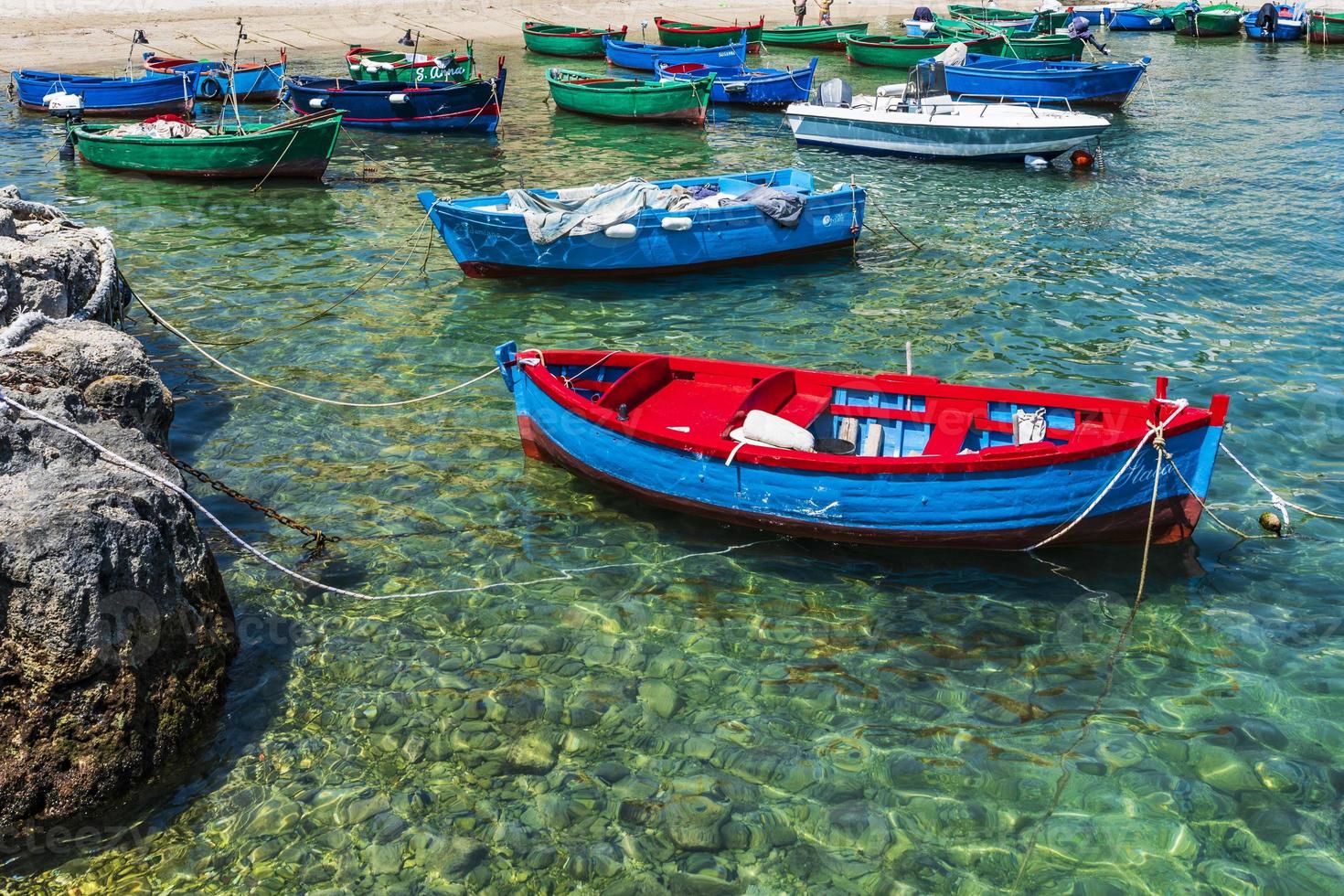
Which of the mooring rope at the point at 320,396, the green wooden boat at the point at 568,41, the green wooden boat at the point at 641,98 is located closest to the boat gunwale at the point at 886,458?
the mooring rope at the point at 320,396

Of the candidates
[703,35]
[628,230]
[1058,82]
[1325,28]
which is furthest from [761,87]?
[1325,28]

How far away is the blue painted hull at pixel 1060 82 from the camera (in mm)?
32719

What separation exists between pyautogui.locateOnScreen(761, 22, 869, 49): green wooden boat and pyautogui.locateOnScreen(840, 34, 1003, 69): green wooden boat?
84.6 inches

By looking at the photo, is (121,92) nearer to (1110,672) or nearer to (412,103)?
(412,103)

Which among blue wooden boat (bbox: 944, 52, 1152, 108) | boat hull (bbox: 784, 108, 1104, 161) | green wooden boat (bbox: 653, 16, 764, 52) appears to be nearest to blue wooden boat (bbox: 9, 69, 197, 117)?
green wooden boat (bbox: 653, 16, 764, 52)

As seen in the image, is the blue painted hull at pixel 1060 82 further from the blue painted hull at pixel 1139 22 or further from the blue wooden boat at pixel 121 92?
the blue painted hull at pixel 1139 22

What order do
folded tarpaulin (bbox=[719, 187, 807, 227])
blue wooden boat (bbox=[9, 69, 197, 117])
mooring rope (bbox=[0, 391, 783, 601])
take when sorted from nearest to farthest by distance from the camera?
mooring rope (bbox=[0, 391, 783, 601]) → folded tarpaulin (bbox=[719, 187, 807, 227]) → blue wooden boat (bbox=[9, 69, 197, 117])

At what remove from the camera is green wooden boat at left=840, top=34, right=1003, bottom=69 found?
3994 centimetres

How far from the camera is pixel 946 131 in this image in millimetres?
26453

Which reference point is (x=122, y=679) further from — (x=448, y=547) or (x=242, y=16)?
(x=242, y=16)

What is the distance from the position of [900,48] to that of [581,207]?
91.2 feet

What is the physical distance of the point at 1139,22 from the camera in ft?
177

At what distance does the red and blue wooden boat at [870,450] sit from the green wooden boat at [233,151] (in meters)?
15.9

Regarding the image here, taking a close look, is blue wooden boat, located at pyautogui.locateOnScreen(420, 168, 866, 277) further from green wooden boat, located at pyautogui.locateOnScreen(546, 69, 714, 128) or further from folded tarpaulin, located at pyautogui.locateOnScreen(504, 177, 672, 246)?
green wooden boat, located at pyautogui.locateOnScreen(546, 69, 714, 128)
